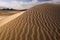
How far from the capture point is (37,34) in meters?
4.21

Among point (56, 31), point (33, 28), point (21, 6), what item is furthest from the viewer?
point (21, 6)

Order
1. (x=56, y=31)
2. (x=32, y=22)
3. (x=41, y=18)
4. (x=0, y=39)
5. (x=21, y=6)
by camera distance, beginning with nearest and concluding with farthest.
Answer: (x=0, y=39)
(x=56, y=31)
(x=32, y=22)
(x=41, y=18)
(x=21, y=6)

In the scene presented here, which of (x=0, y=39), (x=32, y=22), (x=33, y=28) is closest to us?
(x=0, y=39)

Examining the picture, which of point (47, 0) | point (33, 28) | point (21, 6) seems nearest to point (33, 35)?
point (33, 28)

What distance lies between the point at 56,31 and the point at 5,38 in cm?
136

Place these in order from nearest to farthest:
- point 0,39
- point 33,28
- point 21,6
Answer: point 0,39 → point 33,28 → point 21,6

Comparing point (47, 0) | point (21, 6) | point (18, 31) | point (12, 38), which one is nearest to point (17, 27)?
point (18, 31)

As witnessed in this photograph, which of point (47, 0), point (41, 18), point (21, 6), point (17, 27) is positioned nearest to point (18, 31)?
point (17, 27)

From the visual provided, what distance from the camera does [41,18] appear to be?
18.6ft

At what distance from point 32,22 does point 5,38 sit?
1.38 m

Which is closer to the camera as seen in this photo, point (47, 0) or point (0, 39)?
point (0, 39)

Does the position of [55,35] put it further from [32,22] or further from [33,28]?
[32,22]

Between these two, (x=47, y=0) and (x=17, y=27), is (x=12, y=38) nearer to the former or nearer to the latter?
(x=17, y=27)

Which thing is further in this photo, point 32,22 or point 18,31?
point 32,22
